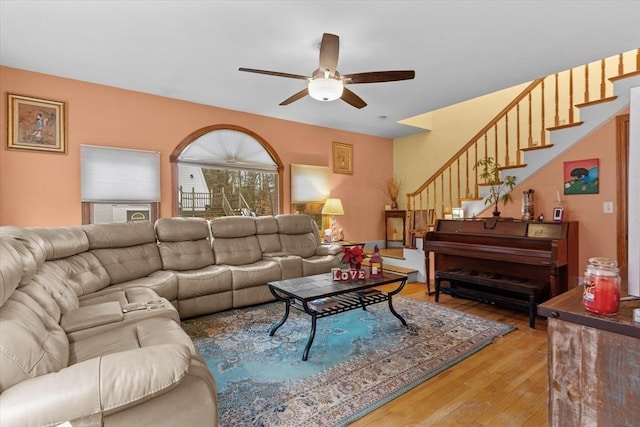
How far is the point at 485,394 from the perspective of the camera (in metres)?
2.02

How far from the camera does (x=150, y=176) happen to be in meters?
4.25

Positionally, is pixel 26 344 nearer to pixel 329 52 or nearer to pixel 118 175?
pixel 329 52

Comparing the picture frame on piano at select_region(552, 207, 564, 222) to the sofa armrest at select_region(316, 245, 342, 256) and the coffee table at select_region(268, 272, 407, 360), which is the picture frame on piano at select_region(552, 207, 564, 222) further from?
the sofa armrest at select_region(316, 245, 342, 256)

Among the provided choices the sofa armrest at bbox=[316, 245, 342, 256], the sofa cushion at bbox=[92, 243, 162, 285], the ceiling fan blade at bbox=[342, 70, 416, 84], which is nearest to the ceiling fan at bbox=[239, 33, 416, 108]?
the ceiling fan blade at bbox=[342, 70, 416, 84]

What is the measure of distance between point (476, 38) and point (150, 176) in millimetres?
4023

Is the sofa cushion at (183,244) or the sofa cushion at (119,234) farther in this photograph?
the sofa cushion at (183,244)

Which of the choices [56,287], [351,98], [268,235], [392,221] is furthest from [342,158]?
[56,287]

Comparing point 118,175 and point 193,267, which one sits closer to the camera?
point 193,267

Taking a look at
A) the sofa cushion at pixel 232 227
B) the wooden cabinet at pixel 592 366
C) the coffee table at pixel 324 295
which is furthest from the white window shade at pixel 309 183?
the wooden cabinet at pixel 592 366

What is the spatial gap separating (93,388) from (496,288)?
3655 millimetres

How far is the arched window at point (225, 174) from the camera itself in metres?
4.61

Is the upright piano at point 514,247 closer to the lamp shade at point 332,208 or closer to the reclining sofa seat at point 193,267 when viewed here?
the lamp shade at point 332,208

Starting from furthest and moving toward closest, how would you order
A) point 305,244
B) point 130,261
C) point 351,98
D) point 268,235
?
point 305,244
point 268,235
point 130,261
point 351,98

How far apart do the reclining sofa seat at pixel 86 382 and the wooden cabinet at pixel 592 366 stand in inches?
49.2
